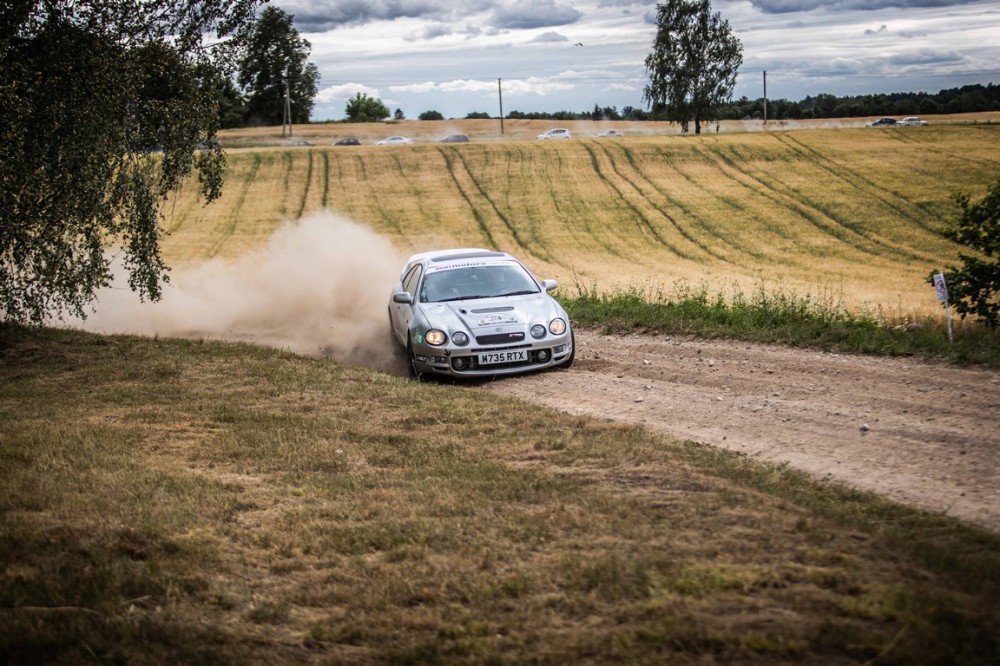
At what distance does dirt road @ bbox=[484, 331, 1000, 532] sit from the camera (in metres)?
7.36

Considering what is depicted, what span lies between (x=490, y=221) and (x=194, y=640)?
→ 37.6 metres

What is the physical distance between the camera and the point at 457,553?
567 cm

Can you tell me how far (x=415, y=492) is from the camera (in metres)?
7.02

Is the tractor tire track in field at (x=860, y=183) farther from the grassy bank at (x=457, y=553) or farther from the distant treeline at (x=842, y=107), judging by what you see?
the distant treeline at (x=842, y=107)

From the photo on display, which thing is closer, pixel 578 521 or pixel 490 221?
pixel 578 521

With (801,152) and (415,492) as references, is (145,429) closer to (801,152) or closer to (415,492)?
(415,492)

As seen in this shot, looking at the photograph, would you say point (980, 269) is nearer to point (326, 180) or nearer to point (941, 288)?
point (941, 288)

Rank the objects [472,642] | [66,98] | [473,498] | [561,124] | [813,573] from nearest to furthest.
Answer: [472,642] → [813,573] → [473,498] → [66,98] → [561,124]

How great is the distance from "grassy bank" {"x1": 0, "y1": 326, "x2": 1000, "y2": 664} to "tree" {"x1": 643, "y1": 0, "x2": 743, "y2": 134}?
74.2 m

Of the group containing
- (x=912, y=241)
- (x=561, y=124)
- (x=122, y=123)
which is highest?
(x=561, y=124)

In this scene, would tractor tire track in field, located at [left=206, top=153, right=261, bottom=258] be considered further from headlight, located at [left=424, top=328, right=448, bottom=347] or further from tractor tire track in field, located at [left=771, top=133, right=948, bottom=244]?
tractor tire track in field, located at [left=771, top=133, right=948, bottom=244]

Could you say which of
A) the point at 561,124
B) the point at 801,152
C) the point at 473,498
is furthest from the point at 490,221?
the point at 561,124

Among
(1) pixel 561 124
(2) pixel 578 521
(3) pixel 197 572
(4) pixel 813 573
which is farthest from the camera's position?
(1) pixel 561 124

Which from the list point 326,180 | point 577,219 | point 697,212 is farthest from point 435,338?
point 326,180
